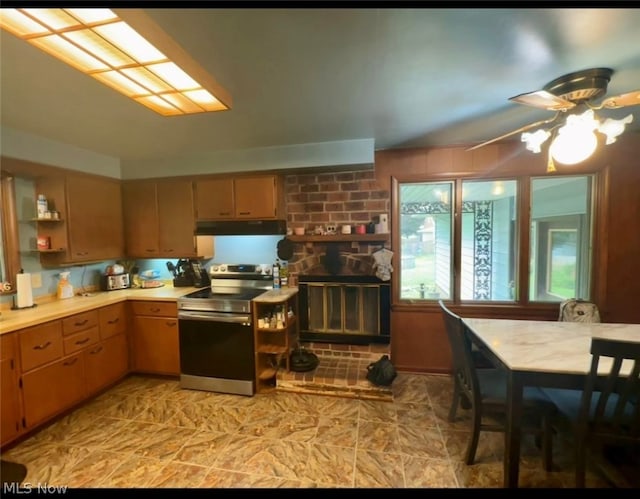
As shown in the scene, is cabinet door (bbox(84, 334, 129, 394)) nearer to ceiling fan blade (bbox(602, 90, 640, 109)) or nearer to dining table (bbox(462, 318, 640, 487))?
dining table (bbox(462, 318, 640, 487))

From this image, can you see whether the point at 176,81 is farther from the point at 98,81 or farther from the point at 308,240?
the point at 308,240

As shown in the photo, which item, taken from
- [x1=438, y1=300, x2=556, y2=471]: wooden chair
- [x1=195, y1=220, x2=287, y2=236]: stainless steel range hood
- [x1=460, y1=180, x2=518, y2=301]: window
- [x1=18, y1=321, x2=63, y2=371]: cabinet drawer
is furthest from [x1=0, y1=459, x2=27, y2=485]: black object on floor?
[x1=460, y1=180, x2=518, y2=301]: window

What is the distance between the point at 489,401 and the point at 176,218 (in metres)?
3.22

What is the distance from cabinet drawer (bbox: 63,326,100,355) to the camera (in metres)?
2.26

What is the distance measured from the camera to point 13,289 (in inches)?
93.4

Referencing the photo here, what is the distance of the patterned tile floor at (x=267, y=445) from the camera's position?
5.52ft

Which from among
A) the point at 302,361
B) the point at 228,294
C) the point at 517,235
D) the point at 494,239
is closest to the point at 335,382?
the point at 302,361

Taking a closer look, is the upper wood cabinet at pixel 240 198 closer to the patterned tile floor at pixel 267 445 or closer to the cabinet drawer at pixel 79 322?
the cabinet drawer at pixel 79 322

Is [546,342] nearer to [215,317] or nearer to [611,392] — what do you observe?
[611,392]

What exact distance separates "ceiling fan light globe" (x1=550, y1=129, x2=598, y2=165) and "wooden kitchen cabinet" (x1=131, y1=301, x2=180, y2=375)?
125 inches

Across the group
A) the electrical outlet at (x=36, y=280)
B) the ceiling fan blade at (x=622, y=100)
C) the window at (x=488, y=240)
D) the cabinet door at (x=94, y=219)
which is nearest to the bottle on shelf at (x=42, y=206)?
the cabinet door at (x=94, y=219)

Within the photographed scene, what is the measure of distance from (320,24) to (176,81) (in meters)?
0.84

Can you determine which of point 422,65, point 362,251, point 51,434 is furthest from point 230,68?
point 51,434

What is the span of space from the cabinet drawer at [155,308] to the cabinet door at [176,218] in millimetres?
591
